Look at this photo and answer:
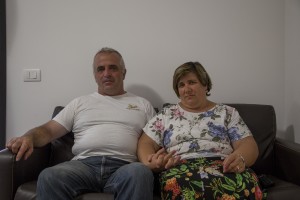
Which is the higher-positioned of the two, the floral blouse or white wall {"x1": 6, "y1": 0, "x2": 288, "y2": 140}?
white wall {"x1": 6, "y1": 0, "x2": 288, "y2": 140}

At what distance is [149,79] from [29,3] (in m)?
1.10

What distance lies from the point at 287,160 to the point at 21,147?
138cm

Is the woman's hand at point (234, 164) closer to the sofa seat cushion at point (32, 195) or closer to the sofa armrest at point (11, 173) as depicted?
the sofa seat cushion at point (32, 195)

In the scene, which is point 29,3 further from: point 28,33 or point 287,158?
point 287,158

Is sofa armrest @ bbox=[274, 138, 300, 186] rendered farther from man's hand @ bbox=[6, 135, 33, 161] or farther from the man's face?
man's hand @ bbox=[6, 135, 33, 161]

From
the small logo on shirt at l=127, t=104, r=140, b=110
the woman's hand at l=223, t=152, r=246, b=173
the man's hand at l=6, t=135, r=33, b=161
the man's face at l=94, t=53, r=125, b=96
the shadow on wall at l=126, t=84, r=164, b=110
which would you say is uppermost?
the man's face at l=94, t=53, r=125, b=96

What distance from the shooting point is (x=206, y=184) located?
3.55 feet

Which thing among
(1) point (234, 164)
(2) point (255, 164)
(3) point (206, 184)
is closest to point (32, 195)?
(3) point (206, 184)

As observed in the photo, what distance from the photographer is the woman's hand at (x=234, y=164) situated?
45.0 inches

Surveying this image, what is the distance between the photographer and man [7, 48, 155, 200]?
42.9 inches

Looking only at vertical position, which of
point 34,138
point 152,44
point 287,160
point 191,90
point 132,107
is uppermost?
point 152,44

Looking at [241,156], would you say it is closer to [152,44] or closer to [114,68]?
[114,68]

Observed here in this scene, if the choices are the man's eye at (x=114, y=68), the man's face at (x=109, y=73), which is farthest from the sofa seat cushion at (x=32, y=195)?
the man's eye at (x=114, y=68)

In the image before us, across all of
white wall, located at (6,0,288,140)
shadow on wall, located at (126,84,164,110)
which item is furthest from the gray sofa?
shadow on wall, located at (126,84,164,110)
